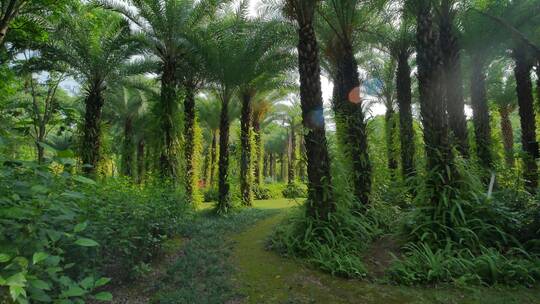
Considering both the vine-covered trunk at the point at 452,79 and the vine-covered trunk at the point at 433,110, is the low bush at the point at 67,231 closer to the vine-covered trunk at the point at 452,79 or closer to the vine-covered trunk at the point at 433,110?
the vine-covered trunk at the point at 433,110

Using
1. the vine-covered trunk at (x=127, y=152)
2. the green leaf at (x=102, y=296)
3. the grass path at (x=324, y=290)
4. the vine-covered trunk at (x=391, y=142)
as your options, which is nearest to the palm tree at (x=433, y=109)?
the grass path at (x=324, y=290)

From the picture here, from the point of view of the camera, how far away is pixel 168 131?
1131 centimetres

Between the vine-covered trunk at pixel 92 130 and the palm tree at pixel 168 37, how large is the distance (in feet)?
9.96

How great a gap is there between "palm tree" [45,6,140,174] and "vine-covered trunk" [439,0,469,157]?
387 inches

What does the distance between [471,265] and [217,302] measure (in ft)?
11.6

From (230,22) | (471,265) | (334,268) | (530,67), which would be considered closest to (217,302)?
(334,268)

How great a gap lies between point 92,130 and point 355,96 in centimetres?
954

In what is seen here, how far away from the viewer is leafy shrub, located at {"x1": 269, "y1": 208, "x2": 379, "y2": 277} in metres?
5.50

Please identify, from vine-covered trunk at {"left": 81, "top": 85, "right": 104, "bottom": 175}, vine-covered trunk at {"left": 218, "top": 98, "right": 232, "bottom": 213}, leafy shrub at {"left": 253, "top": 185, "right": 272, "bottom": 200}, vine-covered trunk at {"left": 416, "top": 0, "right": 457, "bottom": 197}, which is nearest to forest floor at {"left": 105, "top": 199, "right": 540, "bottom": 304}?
vine-covered trunk at {"left": 416, "top": 0, "right": 457, "bottom": 197}

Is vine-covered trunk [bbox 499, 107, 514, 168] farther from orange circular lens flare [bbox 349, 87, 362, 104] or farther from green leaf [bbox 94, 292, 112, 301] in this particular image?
green leaf [bbox 94, 292, 112, 301]

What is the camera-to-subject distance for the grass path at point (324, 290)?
431cm

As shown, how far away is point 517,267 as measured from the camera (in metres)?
4.73

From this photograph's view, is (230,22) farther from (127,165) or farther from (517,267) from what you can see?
(127,165)

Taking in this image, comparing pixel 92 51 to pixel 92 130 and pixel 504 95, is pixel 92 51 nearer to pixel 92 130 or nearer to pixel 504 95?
pixel 92 130
